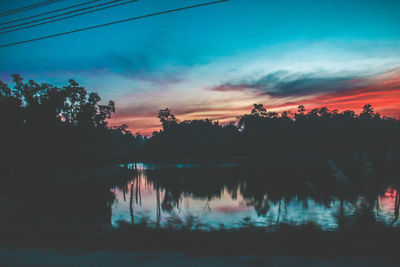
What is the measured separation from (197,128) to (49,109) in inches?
3033

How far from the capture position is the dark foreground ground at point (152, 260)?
7.92 meters

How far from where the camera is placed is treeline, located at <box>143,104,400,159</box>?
263 ft

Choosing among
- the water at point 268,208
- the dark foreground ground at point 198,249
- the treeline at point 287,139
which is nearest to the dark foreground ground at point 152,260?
the dark foreground ground at point 198,249

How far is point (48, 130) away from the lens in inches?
1715

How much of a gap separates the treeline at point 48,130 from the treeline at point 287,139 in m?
46.4

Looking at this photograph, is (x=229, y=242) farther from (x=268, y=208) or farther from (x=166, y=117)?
(x=166, y=117)

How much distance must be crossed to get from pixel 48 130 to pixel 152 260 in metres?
43.3

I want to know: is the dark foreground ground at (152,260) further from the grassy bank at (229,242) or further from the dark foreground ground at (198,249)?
the grassy bank at (229,242)

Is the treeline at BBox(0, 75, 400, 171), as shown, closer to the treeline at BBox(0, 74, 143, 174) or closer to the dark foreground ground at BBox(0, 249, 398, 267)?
the treeline at BBox(0, 74, 143, 174)

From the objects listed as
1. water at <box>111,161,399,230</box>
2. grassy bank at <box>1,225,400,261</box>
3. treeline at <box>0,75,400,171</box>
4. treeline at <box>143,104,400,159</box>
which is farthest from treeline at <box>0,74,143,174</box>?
treeline at <box>143,104,400,159</box>

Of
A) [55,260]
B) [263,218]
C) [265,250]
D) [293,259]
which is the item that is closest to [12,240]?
[55,260]

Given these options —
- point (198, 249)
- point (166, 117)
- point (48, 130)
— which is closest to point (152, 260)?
point (198, 249)

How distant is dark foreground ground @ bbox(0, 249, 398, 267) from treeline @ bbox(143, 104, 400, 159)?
251 feet

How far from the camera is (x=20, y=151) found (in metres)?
39.8
